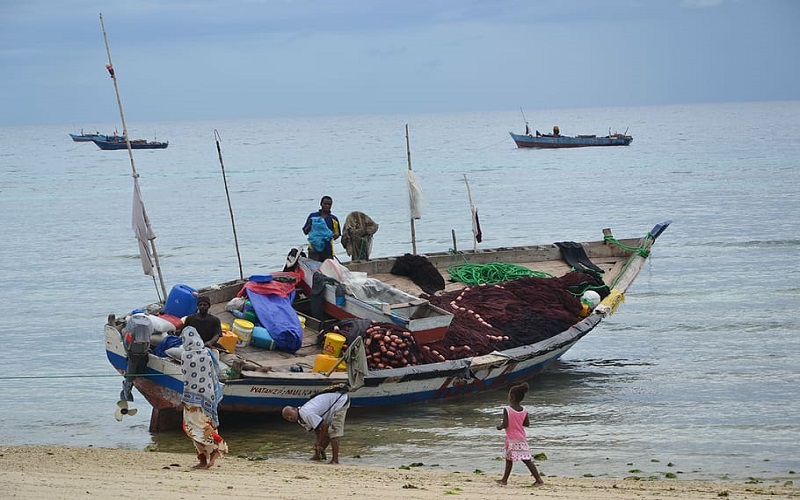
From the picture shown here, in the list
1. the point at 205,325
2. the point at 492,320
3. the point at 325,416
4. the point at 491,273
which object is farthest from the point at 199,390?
the point at 491,273

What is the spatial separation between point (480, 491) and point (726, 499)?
78.6 inches

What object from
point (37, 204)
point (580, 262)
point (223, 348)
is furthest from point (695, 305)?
point (37, 204)

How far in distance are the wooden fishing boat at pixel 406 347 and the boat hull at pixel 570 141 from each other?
65750 mm

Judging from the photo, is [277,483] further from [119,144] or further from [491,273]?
[119,144]

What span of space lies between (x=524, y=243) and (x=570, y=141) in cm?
5159

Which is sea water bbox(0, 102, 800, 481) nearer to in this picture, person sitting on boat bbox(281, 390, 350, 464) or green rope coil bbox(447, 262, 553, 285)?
person sitting on boat bbox(281, 390, 350, 464)

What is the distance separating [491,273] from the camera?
14867 millimetres

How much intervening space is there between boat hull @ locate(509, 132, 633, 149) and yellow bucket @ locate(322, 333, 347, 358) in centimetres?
6958

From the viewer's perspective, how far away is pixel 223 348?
10.9 metres

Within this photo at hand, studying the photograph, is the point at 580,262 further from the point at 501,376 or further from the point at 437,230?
the point at 437,230

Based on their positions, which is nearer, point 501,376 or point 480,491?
point 480,491

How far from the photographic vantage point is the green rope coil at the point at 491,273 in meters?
14.7

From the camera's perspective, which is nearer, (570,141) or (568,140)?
(568,140)

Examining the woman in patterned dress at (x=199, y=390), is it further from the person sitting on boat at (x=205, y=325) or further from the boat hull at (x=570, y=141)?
the boat hull at (x=570, y=141)
